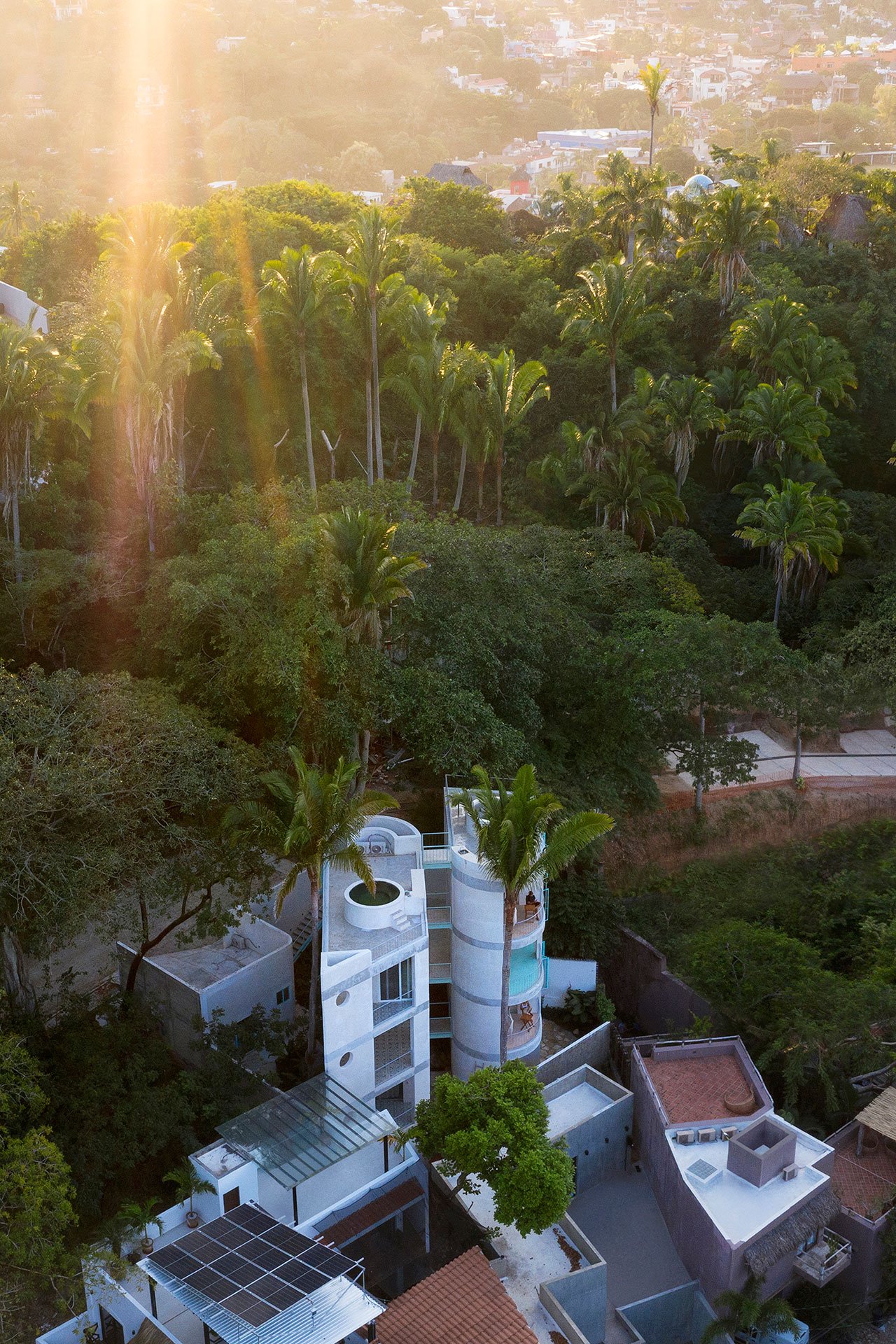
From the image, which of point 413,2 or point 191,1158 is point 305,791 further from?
point 413,2

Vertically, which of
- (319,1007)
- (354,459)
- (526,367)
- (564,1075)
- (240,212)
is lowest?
(564,1075)

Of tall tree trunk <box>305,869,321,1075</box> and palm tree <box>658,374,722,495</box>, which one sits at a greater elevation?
palm tree <box>658,374,722,495</box>

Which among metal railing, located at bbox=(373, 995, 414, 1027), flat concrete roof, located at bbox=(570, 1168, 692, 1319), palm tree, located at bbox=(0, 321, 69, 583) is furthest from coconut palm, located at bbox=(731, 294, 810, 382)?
metal railing, located at bbox=(373, 995, 414, 1027)

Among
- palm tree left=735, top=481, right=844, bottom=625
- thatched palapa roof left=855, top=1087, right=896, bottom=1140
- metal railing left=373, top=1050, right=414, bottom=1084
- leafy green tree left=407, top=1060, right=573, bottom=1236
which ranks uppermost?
palm tree left=735, top=481, right=844, bottom=625

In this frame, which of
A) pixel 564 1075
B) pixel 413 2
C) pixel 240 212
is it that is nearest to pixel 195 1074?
pixel 564 1075

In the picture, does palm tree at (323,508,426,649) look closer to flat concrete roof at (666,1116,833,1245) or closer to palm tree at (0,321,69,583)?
palm tree at (0,321,69,583)

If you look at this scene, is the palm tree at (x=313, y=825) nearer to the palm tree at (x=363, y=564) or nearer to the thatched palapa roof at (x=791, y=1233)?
the palm tree at (x=363, y=564)

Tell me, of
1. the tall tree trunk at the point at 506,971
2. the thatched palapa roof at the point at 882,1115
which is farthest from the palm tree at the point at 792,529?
the tall tree trunk at the point at 506,971
